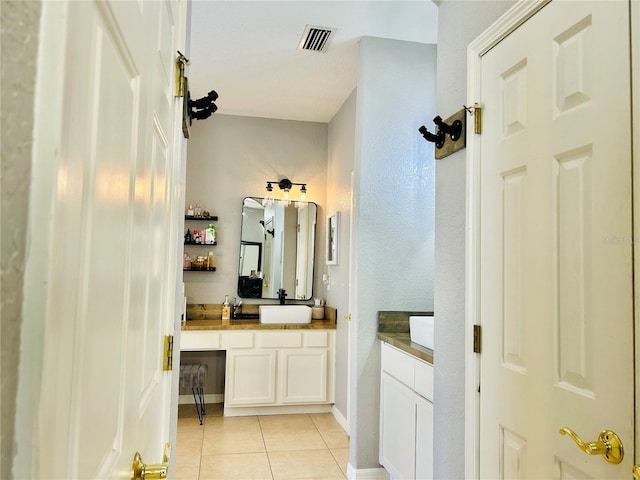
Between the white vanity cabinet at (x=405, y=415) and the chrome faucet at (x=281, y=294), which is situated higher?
the chrome faucet at (x=281, y=294)

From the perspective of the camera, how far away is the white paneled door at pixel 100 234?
33cm

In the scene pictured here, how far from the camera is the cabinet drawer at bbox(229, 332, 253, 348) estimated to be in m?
4.05

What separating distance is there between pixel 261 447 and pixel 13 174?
11.5 feet

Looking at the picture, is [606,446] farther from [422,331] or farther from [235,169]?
[235,169]

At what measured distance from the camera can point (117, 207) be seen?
56 cm

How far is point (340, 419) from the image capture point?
396 centimetres

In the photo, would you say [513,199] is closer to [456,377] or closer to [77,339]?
[456,377]

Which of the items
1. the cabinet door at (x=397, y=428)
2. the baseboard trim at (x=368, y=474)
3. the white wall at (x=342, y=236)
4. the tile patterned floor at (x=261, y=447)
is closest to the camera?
the cabinet door at (x=397, y=428)

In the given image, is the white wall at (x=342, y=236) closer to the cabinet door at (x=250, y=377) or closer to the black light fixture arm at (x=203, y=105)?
the cabinet door at (x=250, y=377)

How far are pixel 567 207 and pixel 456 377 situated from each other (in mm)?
811

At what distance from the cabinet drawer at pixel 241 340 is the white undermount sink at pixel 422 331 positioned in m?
1.86

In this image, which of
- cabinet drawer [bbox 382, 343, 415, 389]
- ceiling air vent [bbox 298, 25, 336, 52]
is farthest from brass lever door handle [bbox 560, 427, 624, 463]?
ceiling air vent [bbox 298, 25, 336, 52]

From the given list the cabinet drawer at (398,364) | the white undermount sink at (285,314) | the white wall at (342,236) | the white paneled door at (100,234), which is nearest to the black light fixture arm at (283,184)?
the white wall at (342,236)

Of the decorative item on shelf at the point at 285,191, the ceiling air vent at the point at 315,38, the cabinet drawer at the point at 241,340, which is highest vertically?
the ceiling air vent at the point at 315,38
